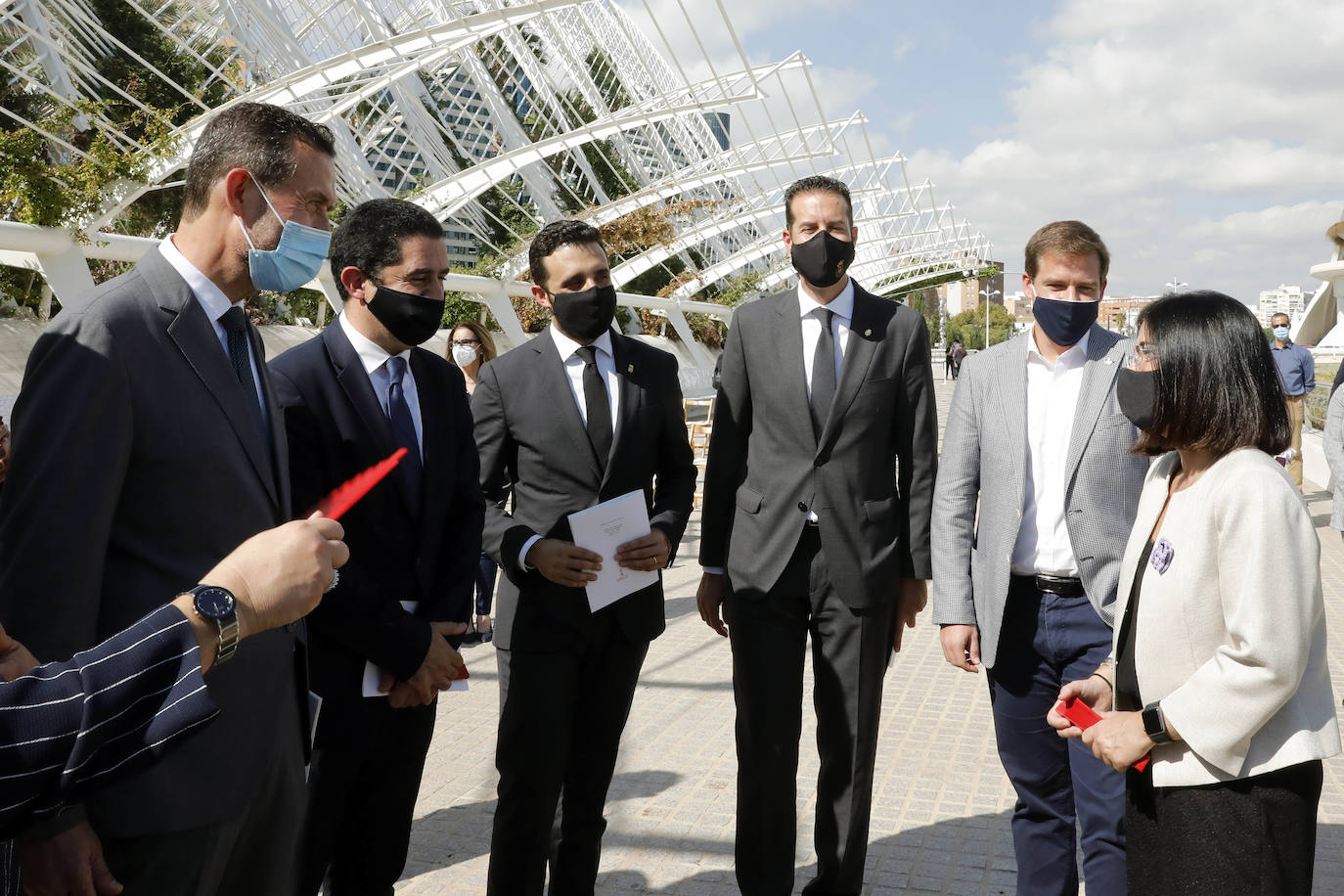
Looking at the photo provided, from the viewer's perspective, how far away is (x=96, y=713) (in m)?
1.37

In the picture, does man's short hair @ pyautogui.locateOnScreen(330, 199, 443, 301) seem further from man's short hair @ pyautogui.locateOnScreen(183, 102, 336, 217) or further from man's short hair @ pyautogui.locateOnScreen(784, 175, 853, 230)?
man's short hair @ pyautogui.locateOnScreen(784, 175, 853, 230)

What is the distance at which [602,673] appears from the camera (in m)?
3.54

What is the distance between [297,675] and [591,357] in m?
1.61

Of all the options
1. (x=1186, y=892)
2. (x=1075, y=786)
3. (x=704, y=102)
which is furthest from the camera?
(x=704, y=102)

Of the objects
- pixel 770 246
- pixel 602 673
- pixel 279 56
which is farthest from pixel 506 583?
pixel 770 246

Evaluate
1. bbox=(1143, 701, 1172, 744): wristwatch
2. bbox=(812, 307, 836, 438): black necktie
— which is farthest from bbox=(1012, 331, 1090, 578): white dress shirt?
bbox=(1143, 701, 1172, 744): wristwatch

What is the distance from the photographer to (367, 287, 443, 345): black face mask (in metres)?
3.15

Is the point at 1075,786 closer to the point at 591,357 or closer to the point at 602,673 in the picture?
the point at 602,673

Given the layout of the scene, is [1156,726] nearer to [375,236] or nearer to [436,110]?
[375,236]

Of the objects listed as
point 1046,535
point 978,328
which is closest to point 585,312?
point 1046,535

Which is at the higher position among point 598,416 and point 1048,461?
point 598,416

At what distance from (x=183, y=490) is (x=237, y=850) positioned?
847mm

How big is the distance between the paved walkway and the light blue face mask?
2552mm

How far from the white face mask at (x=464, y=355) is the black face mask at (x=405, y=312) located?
4.56 meters
